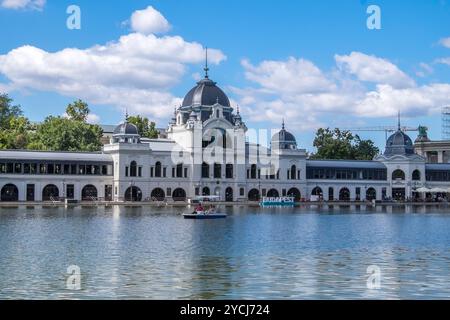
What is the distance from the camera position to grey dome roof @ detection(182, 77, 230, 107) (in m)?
144

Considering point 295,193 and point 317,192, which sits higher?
point 317,192

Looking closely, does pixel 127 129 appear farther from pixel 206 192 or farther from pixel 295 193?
pixel 295 193

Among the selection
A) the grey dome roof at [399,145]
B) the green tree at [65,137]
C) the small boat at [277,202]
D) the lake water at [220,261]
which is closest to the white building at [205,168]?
the grey dome roof at [399,145]

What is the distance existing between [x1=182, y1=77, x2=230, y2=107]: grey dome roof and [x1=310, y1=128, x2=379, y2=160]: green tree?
33818 millimetres

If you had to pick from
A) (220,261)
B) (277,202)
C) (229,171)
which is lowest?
(220,261)

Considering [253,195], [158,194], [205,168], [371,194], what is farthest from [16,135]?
[371,194]

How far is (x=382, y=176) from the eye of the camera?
159m

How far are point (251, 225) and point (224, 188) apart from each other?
220 ft

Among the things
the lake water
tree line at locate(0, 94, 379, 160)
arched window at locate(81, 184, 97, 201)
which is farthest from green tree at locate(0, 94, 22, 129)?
the lake water

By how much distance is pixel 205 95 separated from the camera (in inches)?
5664

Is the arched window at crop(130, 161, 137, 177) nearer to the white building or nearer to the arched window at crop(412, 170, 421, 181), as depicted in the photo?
the white building

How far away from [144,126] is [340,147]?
39337 millimetres

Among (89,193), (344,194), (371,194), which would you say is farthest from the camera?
(371,194)
